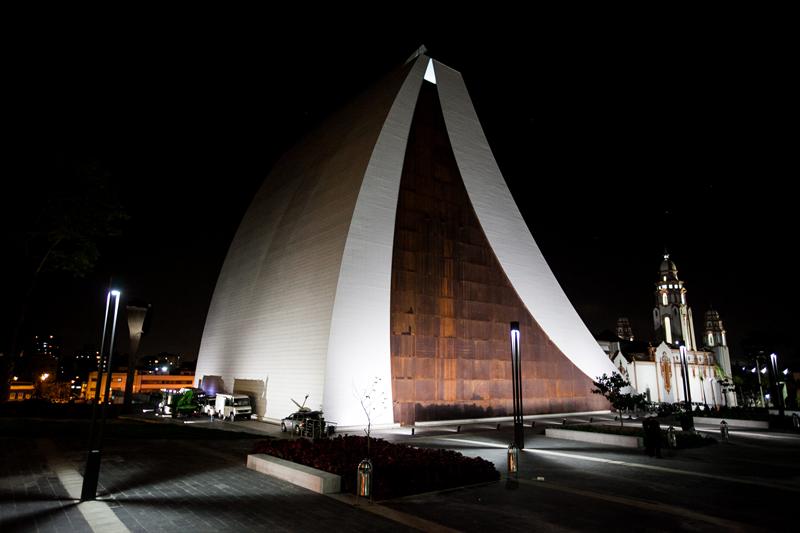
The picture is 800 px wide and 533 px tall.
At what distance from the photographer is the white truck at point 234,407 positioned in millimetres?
24297

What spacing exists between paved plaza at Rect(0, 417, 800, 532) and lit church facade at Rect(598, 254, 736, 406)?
131 ft

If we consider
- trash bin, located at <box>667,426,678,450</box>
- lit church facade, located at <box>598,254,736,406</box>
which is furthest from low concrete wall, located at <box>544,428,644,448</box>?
lit church facade, located at <box>598,254,736,406</box>

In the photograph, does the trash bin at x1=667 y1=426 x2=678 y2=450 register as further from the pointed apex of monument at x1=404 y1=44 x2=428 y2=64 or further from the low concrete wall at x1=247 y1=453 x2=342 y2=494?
the pointed apex of monument at x1=404 y1=44 x2=428 y2=64

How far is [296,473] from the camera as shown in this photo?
30.4 ft

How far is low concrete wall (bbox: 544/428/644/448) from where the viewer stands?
1557cm

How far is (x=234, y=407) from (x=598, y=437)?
17.0 metres

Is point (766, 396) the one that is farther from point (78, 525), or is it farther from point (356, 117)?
point (78, 525)

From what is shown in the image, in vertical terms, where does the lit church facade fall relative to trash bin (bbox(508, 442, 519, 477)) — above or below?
above

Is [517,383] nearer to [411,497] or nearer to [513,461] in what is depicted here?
[513,461]

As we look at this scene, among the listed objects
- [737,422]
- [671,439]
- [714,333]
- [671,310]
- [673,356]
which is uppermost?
[671,310]

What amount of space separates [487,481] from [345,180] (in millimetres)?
19134

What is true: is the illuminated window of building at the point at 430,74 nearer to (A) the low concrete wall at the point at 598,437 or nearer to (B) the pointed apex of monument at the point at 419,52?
(B) the pointed apex of monument at the point at 419,52

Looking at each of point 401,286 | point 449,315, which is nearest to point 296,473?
point 401,286

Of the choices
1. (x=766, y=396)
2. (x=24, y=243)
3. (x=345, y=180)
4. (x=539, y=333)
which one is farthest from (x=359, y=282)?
(x=766, y=396)
